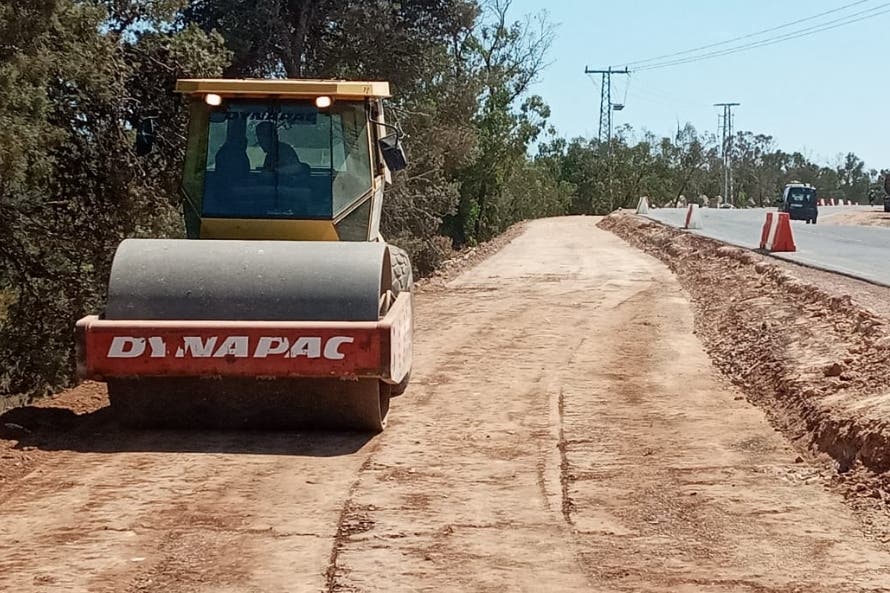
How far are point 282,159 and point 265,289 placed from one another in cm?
197

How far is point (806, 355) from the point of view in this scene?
33.6 feet

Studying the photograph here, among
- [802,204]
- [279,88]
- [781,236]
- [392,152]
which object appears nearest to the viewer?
[279,88]

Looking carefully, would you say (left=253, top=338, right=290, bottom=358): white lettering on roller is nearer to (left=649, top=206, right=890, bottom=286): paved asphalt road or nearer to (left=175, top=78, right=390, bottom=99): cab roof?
(left=175, top=78, right=390, bottom=99): cab roof

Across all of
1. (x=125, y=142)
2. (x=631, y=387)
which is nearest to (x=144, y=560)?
(x=631, y=387)

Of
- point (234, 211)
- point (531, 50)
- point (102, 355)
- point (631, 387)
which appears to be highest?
point (531, 50)

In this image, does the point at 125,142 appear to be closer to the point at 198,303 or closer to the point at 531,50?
the point at 198,303

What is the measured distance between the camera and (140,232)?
18.5 metres

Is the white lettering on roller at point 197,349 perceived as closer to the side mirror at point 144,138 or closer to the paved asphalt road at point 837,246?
the side mirror at point 144,138

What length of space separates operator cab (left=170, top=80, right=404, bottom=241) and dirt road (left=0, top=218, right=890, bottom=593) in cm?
178

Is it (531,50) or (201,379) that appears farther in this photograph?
(531,50)

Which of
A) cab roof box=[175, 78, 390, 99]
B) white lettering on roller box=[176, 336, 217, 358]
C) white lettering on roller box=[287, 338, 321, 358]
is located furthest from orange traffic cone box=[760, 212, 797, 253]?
white lettering on roller box=[176, 336, 217, 358]

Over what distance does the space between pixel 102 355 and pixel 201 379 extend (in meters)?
0.73

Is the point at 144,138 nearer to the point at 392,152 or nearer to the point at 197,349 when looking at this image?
the point at 392,152

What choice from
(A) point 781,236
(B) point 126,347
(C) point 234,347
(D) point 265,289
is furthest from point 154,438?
(A) point 781,236
